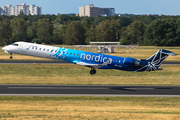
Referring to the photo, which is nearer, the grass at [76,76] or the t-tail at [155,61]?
the t-tail at [155,61]

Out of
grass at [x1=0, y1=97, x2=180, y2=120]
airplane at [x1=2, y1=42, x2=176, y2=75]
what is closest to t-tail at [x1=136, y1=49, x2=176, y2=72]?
airplane at [x1=2, y1=42, x2=176, y2=75]

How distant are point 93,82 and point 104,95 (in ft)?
38.9

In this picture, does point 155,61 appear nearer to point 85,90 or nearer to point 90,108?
point 85,90

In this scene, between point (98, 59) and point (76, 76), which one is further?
point (76, 76)

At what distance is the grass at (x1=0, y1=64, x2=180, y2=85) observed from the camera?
47.9m

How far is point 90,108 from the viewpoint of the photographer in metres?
29.0

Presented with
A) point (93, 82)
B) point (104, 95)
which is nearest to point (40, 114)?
point (104, 95)

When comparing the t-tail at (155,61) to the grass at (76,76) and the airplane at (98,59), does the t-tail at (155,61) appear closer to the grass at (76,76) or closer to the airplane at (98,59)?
the airplane at (98,59)

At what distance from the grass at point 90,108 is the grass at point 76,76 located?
44.7 feet

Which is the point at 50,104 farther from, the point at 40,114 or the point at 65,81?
the point at 65,81

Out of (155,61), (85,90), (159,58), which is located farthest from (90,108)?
(159,58)

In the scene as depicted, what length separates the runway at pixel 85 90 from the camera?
36.7 meters

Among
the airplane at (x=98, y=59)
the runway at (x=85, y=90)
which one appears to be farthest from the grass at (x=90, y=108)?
the airplane at (x=98, y=59)

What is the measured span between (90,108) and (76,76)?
25395mm
